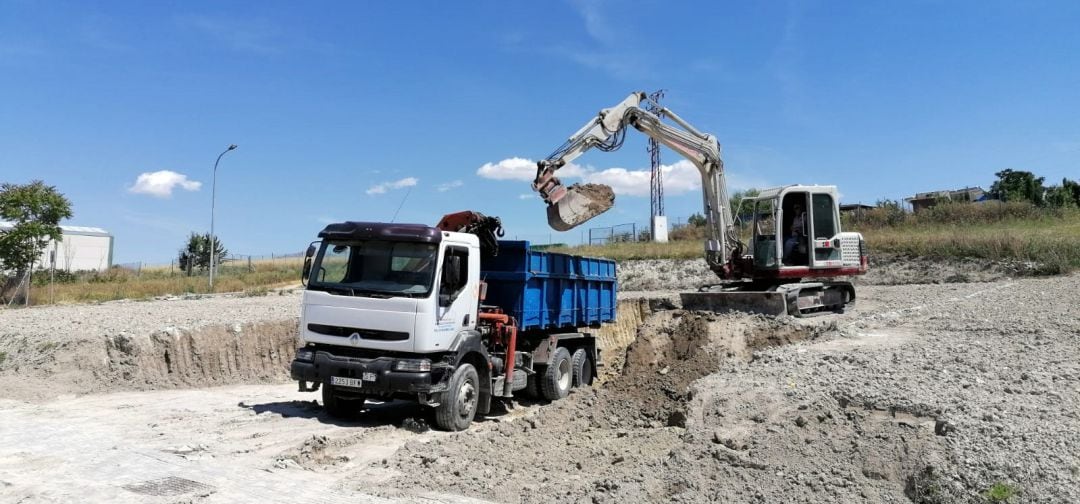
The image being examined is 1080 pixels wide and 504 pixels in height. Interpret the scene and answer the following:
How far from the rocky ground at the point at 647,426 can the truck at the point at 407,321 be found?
563 mm

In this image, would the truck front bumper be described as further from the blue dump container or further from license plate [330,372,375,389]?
the blue dump container

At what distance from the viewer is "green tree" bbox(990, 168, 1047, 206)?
48.2m

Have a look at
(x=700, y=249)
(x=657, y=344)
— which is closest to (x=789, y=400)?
(x=657, y=344)

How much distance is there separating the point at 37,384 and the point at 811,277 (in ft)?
52.1

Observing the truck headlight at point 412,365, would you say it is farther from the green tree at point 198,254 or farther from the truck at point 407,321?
the green tree at point 198,254

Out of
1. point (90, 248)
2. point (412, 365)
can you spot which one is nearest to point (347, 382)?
Result: point (412, 365)

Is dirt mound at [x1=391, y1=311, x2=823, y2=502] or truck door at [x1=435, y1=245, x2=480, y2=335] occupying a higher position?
truck door at [x1=435, y1=245, x2=480, y2=335]

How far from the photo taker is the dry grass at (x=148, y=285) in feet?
88.4

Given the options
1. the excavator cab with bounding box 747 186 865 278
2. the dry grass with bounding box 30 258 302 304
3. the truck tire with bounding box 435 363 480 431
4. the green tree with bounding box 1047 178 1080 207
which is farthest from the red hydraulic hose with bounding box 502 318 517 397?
the green tree with bounding box 1047 178 1080 207

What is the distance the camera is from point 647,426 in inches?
376

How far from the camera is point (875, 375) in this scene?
8266 millimetres

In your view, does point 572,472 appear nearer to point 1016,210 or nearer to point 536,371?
point 536,371

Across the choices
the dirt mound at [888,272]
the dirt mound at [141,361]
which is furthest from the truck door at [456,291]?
the dirt mound at [888,272]

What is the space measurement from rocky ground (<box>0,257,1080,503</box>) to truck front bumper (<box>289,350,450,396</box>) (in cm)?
58
